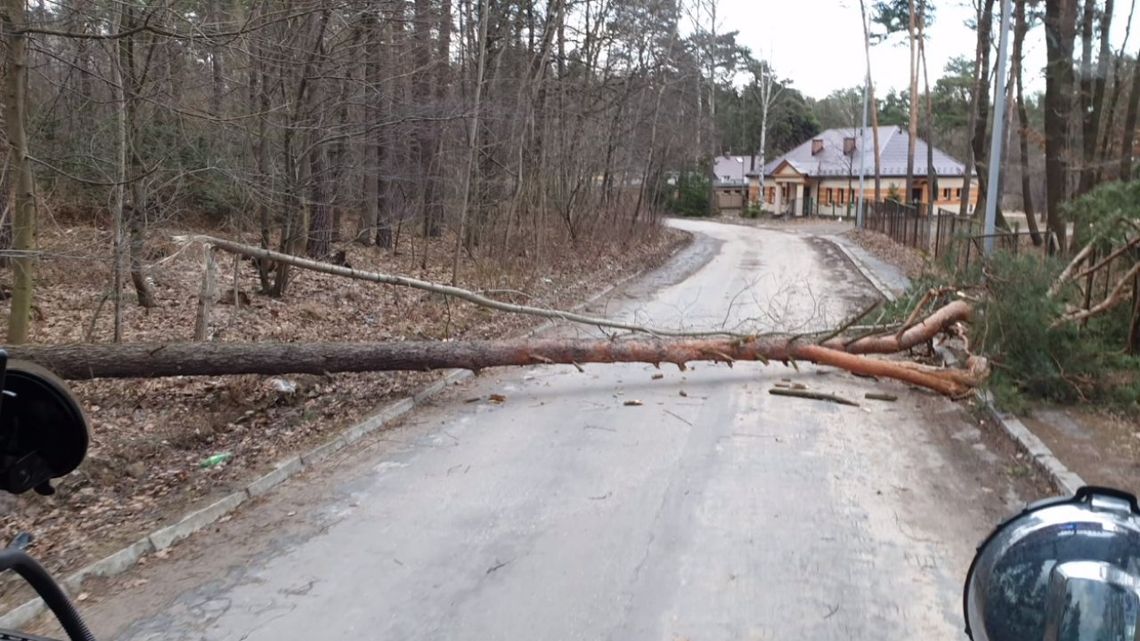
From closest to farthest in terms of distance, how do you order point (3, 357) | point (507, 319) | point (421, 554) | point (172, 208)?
point (3, 357)
point (421, 554)
point (172, 208)
point (507, 319)

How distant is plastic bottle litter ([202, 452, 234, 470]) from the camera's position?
7.21 metres

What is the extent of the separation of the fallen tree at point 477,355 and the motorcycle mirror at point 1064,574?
303 inches

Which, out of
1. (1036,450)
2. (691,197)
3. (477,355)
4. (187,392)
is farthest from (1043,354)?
(691,197)

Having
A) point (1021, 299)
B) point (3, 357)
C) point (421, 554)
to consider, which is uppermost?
point (3, 357)

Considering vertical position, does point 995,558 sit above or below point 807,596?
above

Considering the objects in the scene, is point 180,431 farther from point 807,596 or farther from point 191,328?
point 807,596

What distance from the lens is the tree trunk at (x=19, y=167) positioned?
7.84 meters

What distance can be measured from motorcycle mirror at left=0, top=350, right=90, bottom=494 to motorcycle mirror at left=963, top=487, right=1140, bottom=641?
6.49 feet

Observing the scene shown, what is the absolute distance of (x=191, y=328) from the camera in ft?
39.4

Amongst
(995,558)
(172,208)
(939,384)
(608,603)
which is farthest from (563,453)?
(172,208)

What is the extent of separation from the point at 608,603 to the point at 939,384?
627cm

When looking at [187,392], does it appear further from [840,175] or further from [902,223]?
[840,175]

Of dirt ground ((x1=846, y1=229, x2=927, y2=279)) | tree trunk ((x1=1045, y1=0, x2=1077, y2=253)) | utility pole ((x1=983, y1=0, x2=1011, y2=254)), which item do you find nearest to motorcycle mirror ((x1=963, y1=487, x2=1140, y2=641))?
utility pole ((x1=983, y1=0, x2=1011, y2=254))

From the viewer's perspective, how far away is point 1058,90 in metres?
20.5
